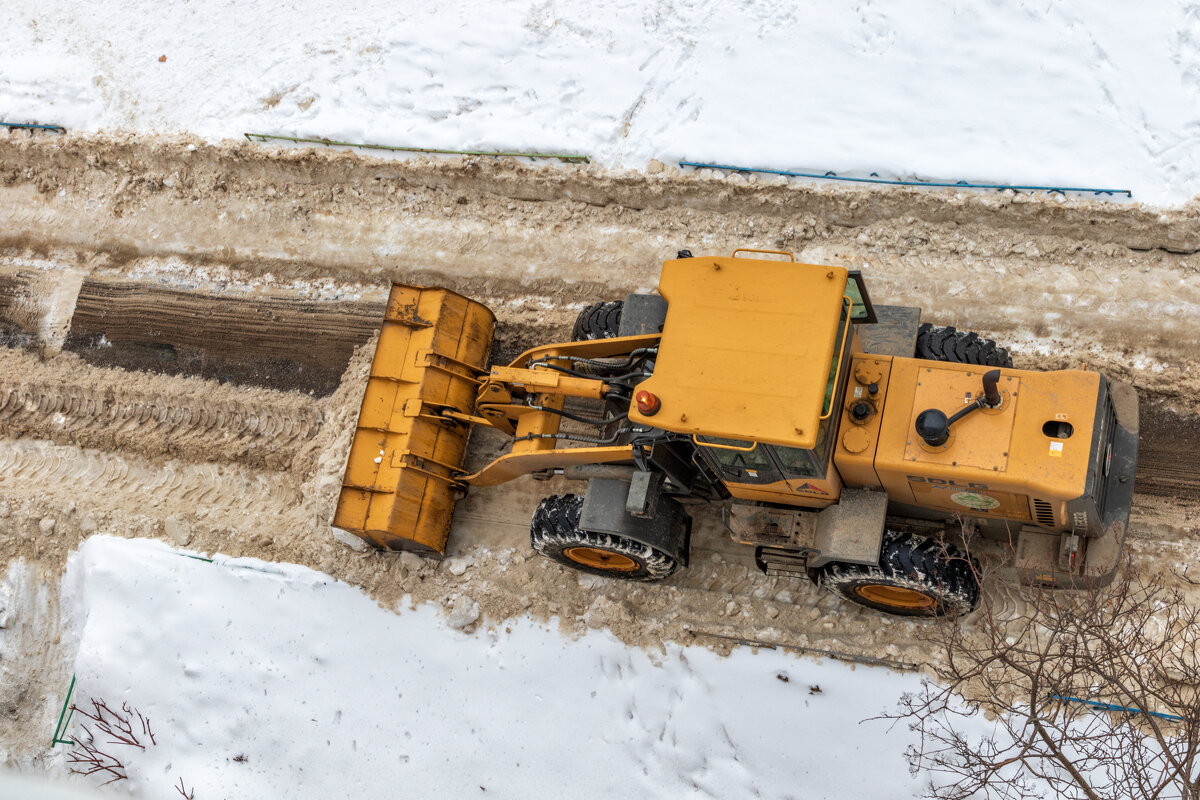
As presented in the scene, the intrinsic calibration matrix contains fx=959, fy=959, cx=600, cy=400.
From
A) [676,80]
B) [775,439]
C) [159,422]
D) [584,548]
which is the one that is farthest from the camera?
[676,80]

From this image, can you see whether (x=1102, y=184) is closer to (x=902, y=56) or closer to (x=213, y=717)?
(x=902, y=56)

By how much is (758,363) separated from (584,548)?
294 centimetres

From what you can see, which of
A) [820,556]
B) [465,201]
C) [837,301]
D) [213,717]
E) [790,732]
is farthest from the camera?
[465,201]

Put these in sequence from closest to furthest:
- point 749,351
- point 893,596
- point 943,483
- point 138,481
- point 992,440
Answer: point 749,351 < point 992,440 < point 943,483 < point 893,596 < point 138,481

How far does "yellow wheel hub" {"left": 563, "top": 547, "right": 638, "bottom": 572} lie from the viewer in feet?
31.1

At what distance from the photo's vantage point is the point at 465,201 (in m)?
12.0

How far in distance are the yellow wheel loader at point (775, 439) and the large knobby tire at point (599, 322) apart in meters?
0.02

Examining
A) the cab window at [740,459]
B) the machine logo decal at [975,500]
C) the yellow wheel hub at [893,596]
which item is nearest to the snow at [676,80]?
the machine logo decal at [975,500]

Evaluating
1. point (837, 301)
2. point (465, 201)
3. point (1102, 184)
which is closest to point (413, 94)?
point (465, 201)

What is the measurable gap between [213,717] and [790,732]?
5858 millimetres

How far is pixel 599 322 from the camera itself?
9938 millimetres

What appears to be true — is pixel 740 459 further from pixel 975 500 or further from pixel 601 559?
pixel 601 559

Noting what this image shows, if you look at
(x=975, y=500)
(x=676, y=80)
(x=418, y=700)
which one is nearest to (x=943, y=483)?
(x=975, y=500)

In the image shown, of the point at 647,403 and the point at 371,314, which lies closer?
the point at 647,403
